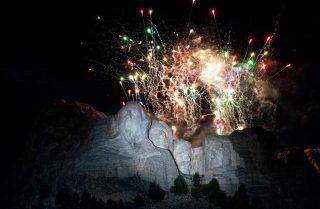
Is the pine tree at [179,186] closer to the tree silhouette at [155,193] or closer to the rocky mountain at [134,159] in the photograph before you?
the rocky mountain at [134,159]

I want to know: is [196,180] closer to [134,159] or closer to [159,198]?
[159,198]

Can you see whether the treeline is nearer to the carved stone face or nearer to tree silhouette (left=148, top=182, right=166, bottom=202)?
tree silhouette (left=148, top=182, right=166, bottom=202)

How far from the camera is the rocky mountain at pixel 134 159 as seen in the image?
2533cm

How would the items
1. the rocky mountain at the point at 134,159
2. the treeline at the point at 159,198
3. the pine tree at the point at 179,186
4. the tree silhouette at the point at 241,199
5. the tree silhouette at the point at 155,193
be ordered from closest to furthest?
the treeline at the point at 159,198 < the tree silhouette at the point at 241,199 < the tree silhouette at the point at 155,193 < the rocky mountain at the point at 134,159 < the pine tree at the point at 179,186

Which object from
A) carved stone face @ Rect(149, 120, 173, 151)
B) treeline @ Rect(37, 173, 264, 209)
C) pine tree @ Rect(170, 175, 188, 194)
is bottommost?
treeline @ Rect(37, 173, 264, 209)

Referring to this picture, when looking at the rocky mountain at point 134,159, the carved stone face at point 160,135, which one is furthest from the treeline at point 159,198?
the carved stone face at point 160,135

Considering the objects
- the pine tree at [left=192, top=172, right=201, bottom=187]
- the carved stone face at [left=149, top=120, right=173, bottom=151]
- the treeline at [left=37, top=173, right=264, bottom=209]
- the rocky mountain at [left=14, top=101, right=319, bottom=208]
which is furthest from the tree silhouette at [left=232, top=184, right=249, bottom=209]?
the carved stone face at [left=149, top=120, right=173, bottom=151]

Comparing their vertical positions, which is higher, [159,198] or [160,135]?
[160,135]

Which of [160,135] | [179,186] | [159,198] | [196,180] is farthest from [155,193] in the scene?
[160,135]

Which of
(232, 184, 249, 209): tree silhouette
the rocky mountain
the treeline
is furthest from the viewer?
the rocky mountain

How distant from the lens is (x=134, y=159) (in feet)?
86.2

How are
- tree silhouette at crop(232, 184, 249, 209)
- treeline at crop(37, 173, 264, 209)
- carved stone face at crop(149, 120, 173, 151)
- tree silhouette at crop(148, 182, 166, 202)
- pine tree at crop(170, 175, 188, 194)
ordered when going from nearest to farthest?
1. treeline at crop(37, 173, 264, 209)
2. tree silhouette at crop(232, 184, 249, 209)
3. tree silhouette at crop(148, 182, 166, 202)
4. pine tree at crop(170, 175, 188, 194)
5. carved stone face at crop(149, 120, 173, 151)

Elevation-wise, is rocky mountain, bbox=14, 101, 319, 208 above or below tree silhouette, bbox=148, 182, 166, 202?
above

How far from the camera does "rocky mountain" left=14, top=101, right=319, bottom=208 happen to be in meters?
25.3
